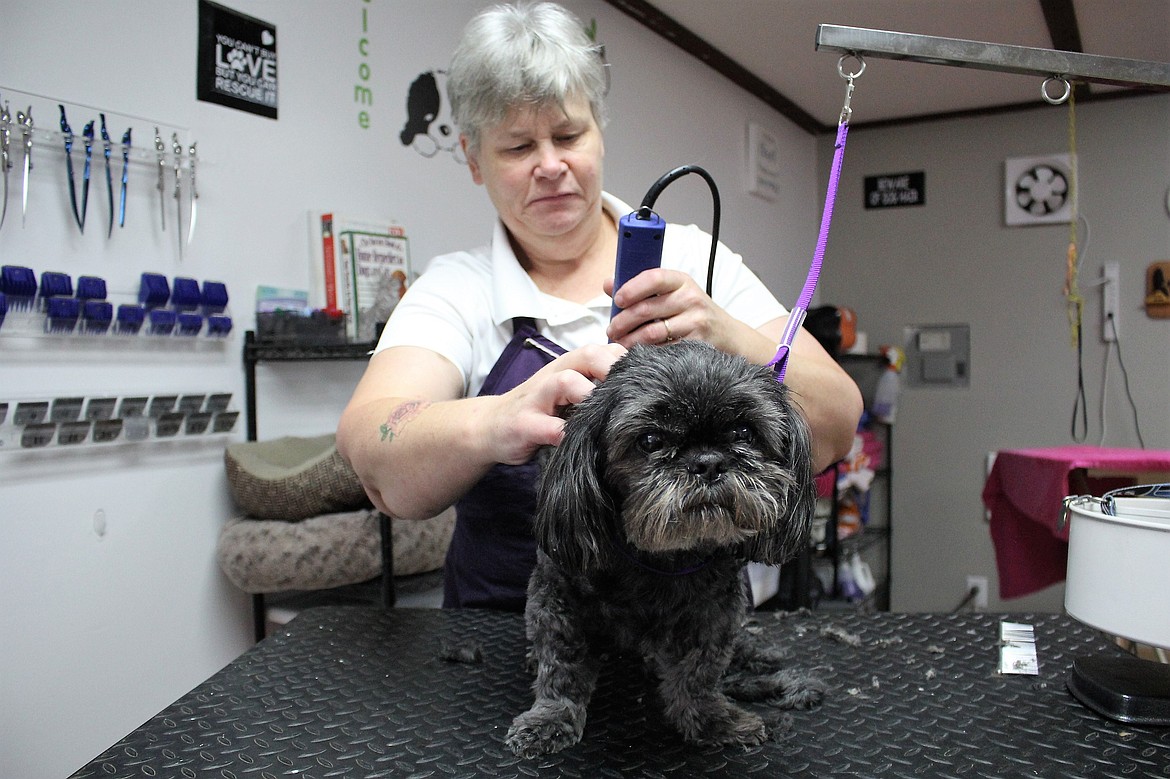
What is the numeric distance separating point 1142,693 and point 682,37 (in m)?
2.94

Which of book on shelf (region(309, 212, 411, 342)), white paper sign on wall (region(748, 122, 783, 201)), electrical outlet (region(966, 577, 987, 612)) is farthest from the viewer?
electrical outlet (region(966, 577, 987, 612))

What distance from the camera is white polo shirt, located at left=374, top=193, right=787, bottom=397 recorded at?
119 centimetres

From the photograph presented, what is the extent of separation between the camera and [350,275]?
1.88m

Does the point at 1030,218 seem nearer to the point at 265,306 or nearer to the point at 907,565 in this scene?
the point at 907,565

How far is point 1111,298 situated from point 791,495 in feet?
13.0

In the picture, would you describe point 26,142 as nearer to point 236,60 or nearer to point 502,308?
point 236,60

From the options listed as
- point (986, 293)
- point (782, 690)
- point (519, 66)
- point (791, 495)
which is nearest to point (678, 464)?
point (791, 495)

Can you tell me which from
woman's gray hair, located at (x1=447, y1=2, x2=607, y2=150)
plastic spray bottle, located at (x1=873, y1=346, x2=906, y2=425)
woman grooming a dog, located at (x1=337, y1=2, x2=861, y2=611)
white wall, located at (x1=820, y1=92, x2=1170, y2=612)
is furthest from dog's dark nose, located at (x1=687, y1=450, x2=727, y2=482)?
white wall, located at (x1=820, y1=92, x2=1170, y2=612)

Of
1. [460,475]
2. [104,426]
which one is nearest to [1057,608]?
[460,475]

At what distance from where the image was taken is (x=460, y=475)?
0.97m

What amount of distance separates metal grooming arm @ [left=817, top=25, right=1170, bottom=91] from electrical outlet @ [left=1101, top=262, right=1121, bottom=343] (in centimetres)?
359

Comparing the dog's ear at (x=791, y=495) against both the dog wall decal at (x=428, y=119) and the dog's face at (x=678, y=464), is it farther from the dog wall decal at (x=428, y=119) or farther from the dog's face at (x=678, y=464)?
the dog wall decal at (x=428, y=119)

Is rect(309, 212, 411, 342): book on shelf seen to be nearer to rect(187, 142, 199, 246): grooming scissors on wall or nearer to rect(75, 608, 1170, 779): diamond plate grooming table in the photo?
rect(187, 142, 199, 246): grooming scissors on wall

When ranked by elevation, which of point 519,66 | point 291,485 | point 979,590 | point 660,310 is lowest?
point 979,590
